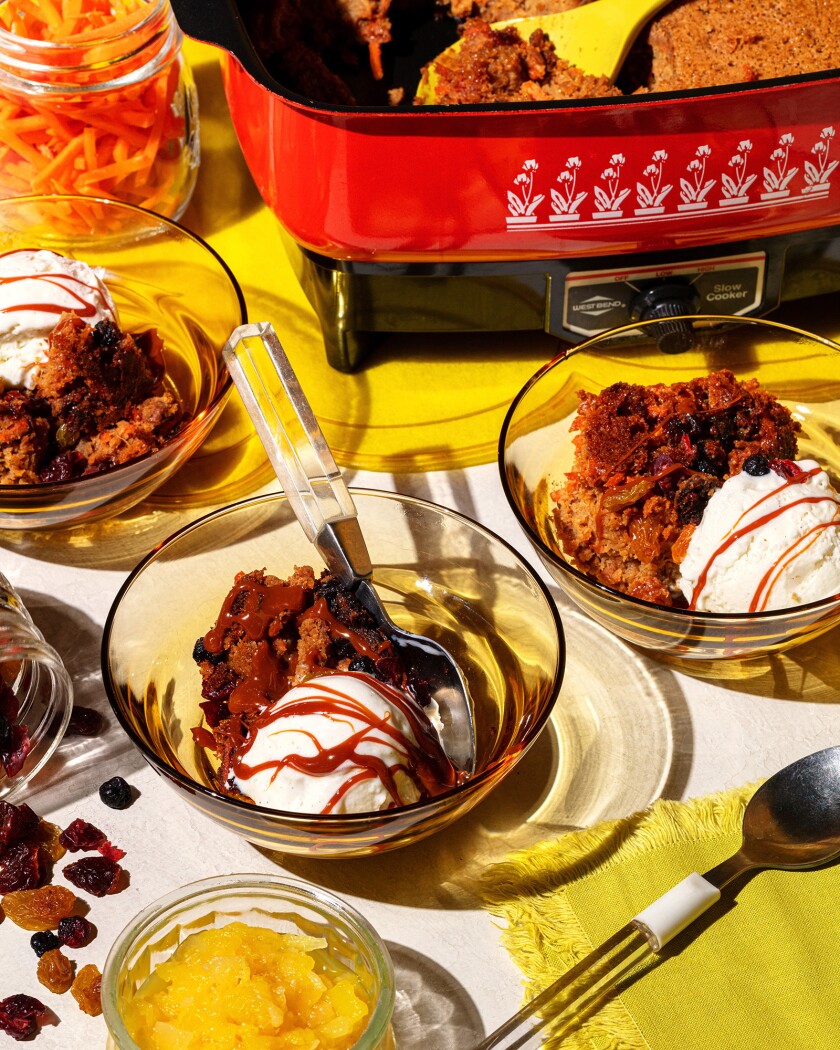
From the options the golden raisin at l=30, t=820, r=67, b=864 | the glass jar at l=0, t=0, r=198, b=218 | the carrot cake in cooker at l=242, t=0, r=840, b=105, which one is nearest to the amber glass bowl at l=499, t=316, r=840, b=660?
the carrot cake in cooker at l=242, t=0, r=840, b=105

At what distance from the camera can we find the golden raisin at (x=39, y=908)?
4.32 ft

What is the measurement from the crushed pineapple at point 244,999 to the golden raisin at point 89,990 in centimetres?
11

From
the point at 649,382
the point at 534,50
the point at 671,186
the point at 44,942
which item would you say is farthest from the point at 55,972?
the point at 534,50

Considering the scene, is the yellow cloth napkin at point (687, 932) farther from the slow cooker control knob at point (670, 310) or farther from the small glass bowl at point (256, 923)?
the slow cooker control knob at point (670, 310)

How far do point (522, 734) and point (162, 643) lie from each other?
1.50ft

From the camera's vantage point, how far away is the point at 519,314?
179cm

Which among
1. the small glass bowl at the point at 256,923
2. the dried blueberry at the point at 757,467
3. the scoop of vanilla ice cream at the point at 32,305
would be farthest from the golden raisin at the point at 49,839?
the dried blueberry at the point at 757,467

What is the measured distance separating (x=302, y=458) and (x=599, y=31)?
857 mm

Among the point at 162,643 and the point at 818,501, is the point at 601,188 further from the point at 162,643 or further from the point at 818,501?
the point at 162,643

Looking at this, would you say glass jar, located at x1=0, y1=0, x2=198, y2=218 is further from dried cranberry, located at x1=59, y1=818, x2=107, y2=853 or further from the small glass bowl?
the small glass bowl

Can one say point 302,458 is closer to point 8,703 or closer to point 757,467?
point 8,703

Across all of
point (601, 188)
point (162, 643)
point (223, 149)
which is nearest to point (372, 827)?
point (162, 643)

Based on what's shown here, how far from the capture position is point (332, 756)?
4.17 ft

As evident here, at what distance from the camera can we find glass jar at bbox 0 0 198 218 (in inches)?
70.7
